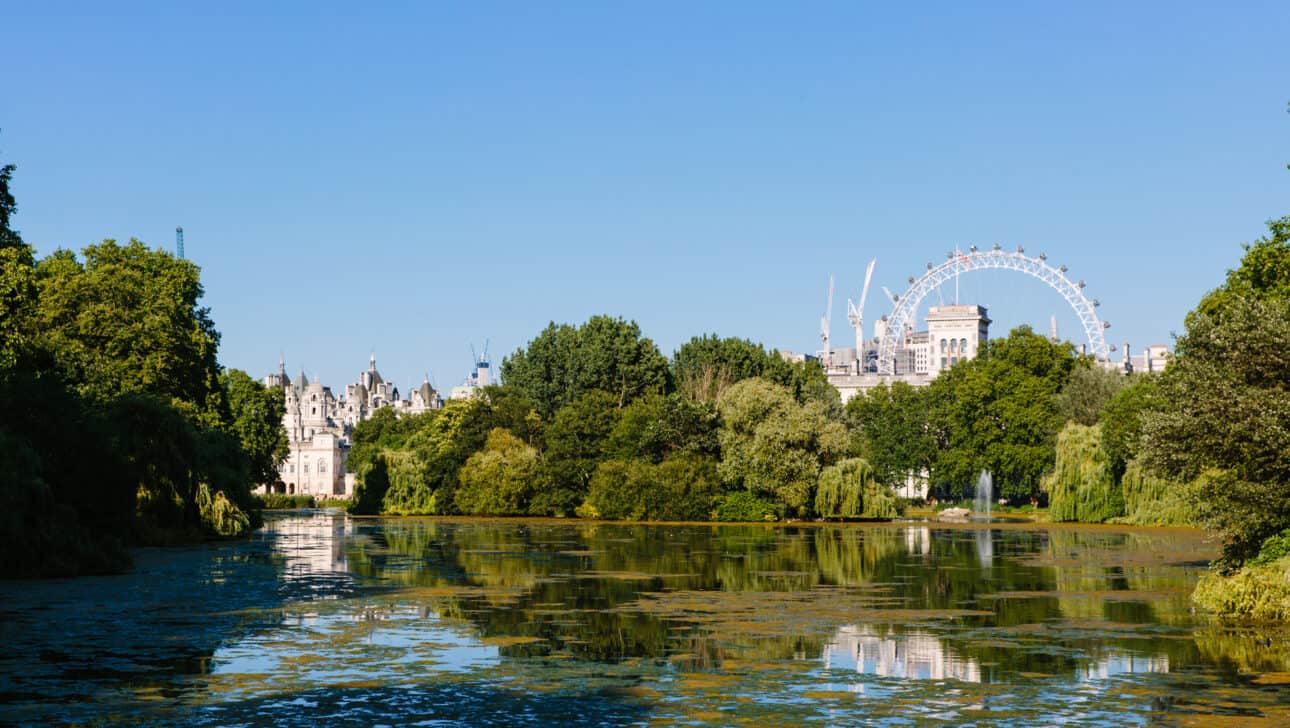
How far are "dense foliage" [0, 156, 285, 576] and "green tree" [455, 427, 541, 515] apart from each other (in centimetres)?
1595

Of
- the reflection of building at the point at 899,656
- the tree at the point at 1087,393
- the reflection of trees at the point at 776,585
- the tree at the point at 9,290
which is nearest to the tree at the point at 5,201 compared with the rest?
the tree at the point at 9,290

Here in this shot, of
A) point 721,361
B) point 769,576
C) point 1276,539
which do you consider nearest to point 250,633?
point 769,576

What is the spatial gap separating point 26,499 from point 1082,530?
51.0 metres

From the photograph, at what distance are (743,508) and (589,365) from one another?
994 inches

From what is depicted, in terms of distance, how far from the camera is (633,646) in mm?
22953

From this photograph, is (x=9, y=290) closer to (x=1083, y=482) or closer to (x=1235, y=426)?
(x=1235, y=426)

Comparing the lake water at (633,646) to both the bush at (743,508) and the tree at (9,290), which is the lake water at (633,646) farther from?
the bush at (743,508)

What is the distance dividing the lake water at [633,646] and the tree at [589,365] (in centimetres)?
5864

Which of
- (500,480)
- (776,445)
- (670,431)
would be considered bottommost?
(500,480)

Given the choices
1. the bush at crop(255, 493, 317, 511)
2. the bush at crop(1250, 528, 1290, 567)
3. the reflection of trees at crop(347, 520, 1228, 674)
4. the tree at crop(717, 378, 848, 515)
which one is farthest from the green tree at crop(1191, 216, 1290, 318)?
the bush at crop(255, 493, 317, 511)

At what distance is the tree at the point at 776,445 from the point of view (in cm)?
7803

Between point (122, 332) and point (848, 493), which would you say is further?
point (848, 493)

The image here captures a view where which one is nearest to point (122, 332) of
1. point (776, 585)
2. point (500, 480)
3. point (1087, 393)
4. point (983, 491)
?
point (500, 480)

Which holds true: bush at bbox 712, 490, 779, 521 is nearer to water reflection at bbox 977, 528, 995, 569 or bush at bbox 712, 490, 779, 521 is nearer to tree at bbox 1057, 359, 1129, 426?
water reflection at bbox 977, 528, 995, 569
